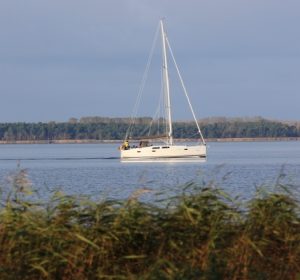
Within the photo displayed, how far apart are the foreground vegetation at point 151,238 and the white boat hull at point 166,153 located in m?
55.0

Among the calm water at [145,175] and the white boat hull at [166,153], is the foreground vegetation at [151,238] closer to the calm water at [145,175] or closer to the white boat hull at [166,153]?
the calm water at [145,175]

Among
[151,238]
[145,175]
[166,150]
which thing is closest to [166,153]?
[166,150]

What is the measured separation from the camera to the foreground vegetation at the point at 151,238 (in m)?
9.97

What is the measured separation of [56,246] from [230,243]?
198 centimetres

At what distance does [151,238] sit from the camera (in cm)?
1062

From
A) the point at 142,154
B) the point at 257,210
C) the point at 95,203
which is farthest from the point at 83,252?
the point at 142,154

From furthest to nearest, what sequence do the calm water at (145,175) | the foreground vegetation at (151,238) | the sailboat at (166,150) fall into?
1. the sailboat at (166,150)
2. the calm water at (145,175)
3. the foreground vegetation at (151,238)

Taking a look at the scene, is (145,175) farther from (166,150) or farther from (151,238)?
(166,150)

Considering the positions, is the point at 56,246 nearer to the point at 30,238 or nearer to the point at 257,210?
the point at 30,238

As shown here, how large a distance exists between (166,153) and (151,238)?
5595 centimetres

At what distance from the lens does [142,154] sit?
68.1m

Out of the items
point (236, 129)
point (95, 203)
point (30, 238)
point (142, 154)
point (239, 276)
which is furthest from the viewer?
point (236, 129)

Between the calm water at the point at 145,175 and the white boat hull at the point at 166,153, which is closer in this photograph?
the calm water at the point at 145,175

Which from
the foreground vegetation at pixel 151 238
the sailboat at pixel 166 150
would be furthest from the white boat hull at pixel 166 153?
the foreground vegetation at pixel 151 238
